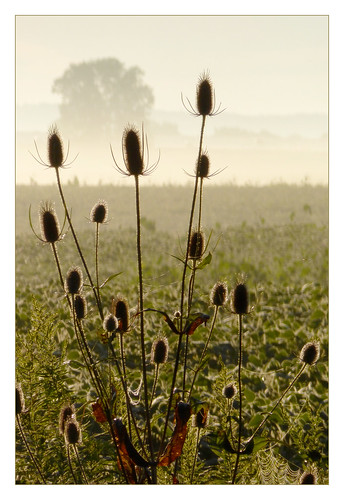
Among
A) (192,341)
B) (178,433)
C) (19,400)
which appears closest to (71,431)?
(19,400)

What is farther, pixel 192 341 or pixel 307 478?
pixel 192 341

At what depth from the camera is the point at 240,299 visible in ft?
7.30

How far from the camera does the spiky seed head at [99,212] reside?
7.80 feet

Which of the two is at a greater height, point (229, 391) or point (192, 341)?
point (229, 391)

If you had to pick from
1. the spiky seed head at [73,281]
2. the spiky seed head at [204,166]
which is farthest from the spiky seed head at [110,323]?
the spiky seed head at [204,166]

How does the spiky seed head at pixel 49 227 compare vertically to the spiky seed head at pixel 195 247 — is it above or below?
above

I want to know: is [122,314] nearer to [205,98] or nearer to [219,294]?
[219,294]

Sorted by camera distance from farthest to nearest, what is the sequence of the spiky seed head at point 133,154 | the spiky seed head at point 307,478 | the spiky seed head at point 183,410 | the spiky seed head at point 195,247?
the spiky seed head at point 307,478 → the spiky seed head at point 195,247 → the spiky seed head at point 183,410 → the spiky seed head at point 133,154

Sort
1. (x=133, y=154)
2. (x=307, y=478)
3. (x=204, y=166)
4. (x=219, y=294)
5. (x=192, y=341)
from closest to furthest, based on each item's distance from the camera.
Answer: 1. (x=133, y=154)
2. (x=204, y=166)
3. (x=219, y=294)
4. (x=307, y=478)
5. (x=192, y=341)

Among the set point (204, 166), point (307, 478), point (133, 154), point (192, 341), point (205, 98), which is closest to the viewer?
point (133, 154)

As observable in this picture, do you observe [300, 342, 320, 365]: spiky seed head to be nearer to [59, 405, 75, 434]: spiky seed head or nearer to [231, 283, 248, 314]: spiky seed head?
[231, 283, 248, 314]: spiky seed head

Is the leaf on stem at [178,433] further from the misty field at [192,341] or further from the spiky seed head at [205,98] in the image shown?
the spiky seed head at [205,98]

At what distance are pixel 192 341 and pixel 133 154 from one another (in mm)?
2670

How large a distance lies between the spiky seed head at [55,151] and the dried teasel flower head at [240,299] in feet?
2.44
